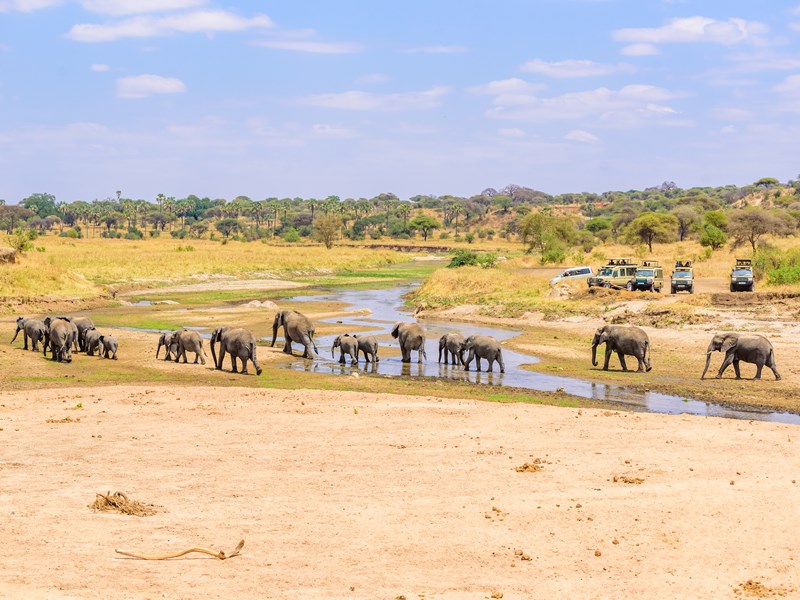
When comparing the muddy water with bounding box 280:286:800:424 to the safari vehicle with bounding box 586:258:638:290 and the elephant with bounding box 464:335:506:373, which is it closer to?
the elephant with bounding box 464:335:506:373

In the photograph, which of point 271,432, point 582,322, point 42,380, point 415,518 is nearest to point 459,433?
point 271,432

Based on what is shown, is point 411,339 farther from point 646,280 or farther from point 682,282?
point 682,282

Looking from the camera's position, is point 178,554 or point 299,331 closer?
point 178,554

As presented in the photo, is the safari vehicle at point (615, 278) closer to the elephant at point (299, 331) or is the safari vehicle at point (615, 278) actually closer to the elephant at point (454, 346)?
the elephant at point (454, 346)

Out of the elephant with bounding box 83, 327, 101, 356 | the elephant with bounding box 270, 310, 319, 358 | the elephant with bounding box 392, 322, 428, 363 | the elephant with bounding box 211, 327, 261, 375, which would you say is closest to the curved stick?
the elephant with bounding box 211, 327, 261, 375

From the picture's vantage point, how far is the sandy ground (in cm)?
1070

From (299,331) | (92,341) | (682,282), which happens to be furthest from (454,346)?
(682,282)

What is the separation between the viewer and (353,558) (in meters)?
11.4

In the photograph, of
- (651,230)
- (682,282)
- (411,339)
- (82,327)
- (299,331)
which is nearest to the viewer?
(411,339)

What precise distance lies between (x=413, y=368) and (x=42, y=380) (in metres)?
11.1

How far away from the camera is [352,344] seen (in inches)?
1206

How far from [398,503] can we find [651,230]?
85516mm

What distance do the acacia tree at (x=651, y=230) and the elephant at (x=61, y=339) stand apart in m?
72.2

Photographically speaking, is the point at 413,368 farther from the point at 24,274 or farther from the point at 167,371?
the point at 24,274
